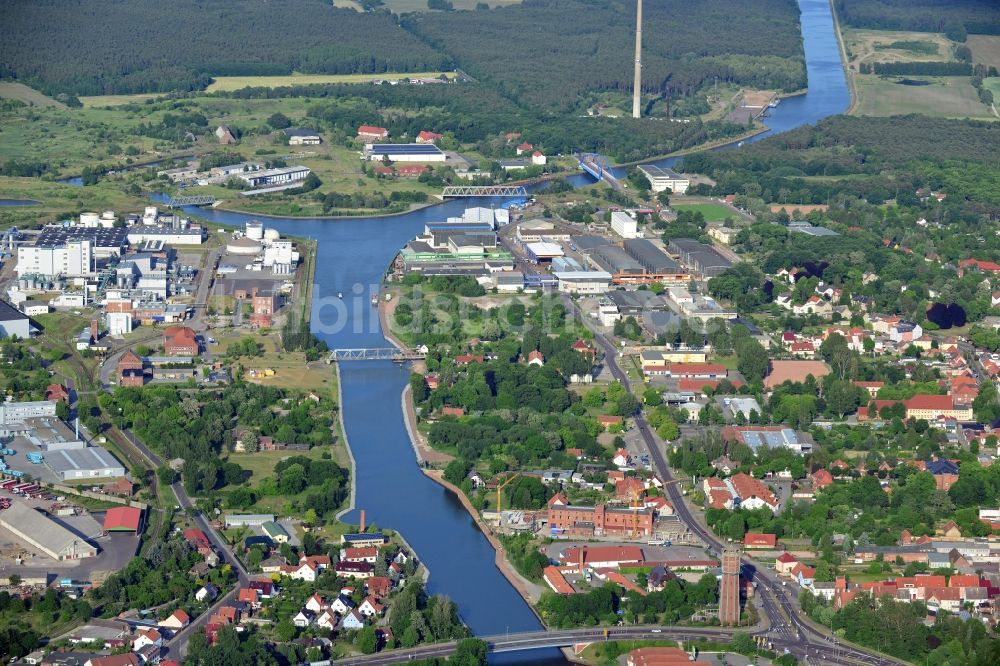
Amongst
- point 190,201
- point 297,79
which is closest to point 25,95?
point 297,79

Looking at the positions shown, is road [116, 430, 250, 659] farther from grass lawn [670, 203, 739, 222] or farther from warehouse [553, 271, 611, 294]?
grass lawn [670, 203, 739, 222]

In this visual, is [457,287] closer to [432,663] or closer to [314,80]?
[432,663]

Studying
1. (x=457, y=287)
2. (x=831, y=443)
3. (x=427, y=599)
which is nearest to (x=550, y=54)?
(x=457, y=287)

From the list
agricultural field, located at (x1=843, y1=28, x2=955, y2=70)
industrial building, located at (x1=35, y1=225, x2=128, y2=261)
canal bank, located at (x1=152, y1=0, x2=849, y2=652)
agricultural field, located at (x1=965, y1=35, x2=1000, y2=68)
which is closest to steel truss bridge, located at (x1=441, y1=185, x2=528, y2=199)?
canal bank, located at (x1=152, y1=0, x2=849, y2=652)

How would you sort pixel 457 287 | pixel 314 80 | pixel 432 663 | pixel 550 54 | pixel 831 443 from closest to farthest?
pixel 432 663
pixel 831 443
pixel 457 287
pixel 314 80
pixel 550 54

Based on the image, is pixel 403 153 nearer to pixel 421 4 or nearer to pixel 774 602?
pixel 774 602

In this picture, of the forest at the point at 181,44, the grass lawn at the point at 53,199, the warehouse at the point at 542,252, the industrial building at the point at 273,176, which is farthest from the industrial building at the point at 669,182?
the forest at the point at 181,44
